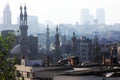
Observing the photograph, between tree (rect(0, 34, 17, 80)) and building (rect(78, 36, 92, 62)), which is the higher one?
tree (rect(0, 34, 17, 80))

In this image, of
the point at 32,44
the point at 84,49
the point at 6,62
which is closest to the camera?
the point at 6,62

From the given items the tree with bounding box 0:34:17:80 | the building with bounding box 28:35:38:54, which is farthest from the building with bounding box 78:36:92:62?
the tree with bounding box 0:34:17:80

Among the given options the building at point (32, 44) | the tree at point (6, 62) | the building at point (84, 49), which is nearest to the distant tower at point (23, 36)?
the building at point (32, 44)

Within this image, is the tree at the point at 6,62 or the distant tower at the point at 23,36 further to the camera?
the distant tower at the point at 23,36

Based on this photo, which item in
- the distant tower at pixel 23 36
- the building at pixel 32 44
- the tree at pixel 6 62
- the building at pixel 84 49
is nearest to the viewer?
the tree at pixel 6 62

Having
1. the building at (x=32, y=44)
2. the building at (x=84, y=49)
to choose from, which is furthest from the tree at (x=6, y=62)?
the building at (x=32, y=44)

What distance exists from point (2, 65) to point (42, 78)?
9.74 meters

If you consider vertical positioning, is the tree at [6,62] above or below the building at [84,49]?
above

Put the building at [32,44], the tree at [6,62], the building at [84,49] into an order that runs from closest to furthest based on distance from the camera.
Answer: the tree at [6,62], the building at [84,49], the building at [32,44]

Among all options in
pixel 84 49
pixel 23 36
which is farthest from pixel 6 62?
pixel 84 49

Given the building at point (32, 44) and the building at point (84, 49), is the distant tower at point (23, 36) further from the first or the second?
the building at point (84, 49)

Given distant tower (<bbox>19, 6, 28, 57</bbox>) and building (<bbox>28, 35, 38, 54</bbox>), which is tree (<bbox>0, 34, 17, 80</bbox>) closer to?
distant tower (<bbox>19, 6, 28, 57</bbox>)

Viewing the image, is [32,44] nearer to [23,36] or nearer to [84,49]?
[23,36]

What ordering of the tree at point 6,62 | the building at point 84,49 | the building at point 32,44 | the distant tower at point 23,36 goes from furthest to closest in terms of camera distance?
1. the building at point 32,44
2. the building at point 84,49
3. the distant tower at point 23,36
4. the tree at point 6,62
